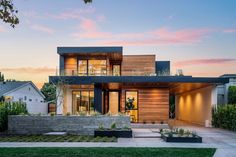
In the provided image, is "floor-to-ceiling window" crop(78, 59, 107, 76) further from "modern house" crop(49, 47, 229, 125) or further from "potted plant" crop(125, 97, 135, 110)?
"potted plant" crop(125, 97, 135, 110)

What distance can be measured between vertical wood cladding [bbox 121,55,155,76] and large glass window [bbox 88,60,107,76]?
3.91 metres

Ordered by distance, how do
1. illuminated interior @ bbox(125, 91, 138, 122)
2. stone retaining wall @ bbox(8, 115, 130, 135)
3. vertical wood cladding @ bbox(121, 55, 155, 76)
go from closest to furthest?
stone retaining wall @ bbox(8, 115, 130, 135) → illuminated interior @ bbox(125, 91, 138, 122) → vertical wood cladding @ bbox(121, 55, 155, 76)

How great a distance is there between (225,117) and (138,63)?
1182 centimetres

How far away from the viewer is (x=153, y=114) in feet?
86.0

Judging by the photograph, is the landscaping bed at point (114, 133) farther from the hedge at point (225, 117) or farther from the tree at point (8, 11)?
the tree at point (8, 11)

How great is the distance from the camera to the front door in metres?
28.5

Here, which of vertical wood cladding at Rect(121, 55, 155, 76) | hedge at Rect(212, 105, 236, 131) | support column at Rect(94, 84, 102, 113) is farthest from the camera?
vertical wood cladding at Rect(121, 55, 155, 76)

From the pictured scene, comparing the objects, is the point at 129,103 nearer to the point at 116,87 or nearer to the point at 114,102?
the point at 116,87

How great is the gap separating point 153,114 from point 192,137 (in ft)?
37.2

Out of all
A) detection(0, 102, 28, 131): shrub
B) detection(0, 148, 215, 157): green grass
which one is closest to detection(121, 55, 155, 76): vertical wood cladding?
detection(0, 102, 28, 131): shrub

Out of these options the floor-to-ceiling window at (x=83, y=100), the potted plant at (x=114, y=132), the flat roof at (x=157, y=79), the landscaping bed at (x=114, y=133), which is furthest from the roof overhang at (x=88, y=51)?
the landscaping bed at (x=114, y=133)

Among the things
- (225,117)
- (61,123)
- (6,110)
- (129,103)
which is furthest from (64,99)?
(225,117)

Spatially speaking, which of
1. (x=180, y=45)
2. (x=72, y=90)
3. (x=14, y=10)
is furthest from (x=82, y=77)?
(x=14, y=10)

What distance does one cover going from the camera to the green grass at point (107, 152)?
10929mm
